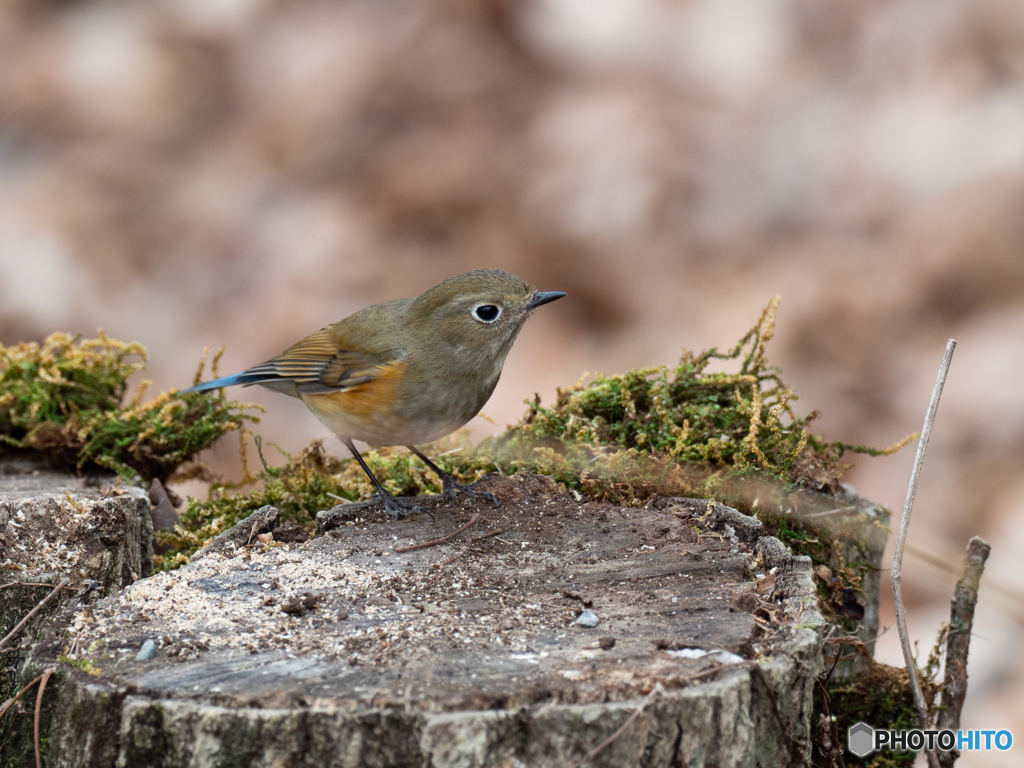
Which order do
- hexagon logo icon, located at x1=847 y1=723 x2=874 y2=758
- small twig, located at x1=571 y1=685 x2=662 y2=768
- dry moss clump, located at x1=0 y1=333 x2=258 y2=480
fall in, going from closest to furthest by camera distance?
small twig, located at x1=571 y1=685 x2=662 y2=768 → hexagon logo icon, located at x1=847 y1=723 x2=874 y2=758 → dry moss clump, located at x1=0 y1=333 x2=258 y2=480

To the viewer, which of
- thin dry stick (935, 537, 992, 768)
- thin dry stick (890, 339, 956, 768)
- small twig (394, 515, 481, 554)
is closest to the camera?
thin dry stick (890, 339, 956, 768)

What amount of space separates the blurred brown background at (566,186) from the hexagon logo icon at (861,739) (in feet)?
6.87

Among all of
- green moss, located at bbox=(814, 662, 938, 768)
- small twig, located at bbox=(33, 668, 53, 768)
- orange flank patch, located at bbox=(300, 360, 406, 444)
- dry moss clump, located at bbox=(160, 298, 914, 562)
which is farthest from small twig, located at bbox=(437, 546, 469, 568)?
green moss, located at bbox=(814, 662, 938, 768)

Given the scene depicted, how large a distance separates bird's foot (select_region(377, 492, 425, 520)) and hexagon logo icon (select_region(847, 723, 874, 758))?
159 cm

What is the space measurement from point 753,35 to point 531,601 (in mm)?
5743

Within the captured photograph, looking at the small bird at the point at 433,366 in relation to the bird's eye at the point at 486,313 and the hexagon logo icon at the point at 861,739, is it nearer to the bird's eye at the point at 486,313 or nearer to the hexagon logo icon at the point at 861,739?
the bird's eye at the point at 486,313

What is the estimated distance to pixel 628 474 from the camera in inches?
123

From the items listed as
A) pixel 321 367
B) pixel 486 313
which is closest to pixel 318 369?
pixel 321 367

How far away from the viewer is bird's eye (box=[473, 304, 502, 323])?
10.9 feet

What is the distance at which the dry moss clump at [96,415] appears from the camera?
3.67 m

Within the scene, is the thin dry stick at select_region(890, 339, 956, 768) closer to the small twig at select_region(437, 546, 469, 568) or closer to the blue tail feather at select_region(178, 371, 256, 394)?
the small twig at select_region(437, 546, 469, 568)

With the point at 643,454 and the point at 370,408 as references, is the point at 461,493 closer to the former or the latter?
the point at 370,408

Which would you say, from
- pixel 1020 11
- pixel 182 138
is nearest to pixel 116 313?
pixel 182 138

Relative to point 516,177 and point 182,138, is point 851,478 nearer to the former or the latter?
point 516,177
